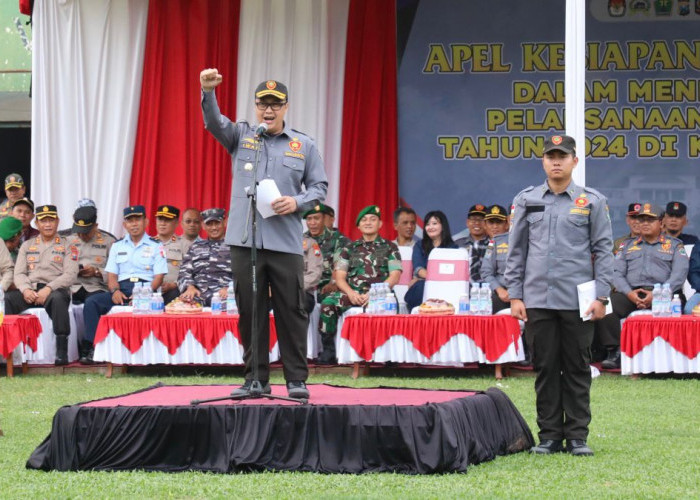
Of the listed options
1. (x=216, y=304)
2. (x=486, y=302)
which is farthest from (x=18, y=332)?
(x=486, y=302)

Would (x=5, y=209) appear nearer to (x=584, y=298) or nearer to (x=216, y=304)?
(x=216, y=304)

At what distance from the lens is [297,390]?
5492 mm

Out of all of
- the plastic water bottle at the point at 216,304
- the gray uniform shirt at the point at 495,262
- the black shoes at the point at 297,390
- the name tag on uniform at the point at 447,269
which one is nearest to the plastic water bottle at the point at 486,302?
the gray uniform shirt at the point at 495,262

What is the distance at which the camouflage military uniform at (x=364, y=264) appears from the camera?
398 inches

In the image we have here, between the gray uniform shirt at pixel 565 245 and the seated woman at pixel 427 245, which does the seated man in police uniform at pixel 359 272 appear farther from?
the gray uniform shirt at pixel 565 245

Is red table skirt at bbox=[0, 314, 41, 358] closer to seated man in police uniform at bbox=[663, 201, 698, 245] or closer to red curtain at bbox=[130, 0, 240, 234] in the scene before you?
red curtain at bbox=[130, 0, 240, 234]

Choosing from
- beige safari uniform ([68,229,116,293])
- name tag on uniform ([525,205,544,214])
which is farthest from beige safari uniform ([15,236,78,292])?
name tag on uniform ([525,205,544,214])

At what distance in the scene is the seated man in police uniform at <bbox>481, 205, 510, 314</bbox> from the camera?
10000 millimetres

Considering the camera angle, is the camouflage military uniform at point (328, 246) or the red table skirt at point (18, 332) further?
the camouflage military uniform at point (328, 246)

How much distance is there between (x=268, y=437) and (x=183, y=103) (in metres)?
7.45

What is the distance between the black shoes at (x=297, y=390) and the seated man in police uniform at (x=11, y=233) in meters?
5.72

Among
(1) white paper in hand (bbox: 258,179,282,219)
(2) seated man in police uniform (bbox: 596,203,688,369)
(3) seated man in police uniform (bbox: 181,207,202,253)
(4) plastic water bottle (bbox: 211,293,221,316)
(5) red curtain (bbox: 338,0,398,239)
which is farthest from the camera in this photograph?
(5) red curtain (bbox: 338,0,398,239)

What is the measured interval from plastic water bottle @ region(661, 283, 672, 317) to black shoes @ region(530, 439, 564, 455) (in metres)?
4.00

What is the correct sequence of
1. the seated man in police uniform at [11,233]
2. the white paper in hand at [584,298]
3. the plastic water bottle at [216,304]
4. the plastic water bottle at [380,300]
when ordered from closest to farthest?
the white paper in hand at [584,298]
the plastic water bottle at [380,300]
the plastic water bottle at [216,304]
the seated man in police uniform at [11,233]
